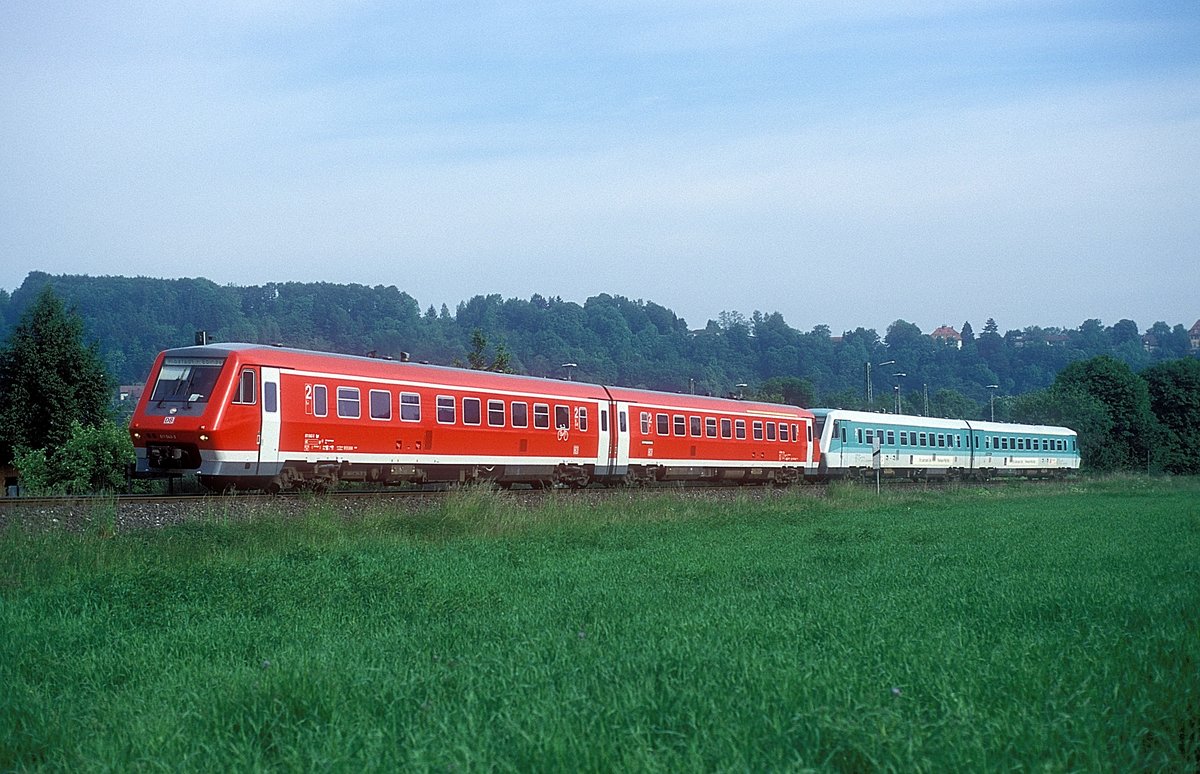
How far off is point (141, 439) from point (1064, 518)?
20.6 m

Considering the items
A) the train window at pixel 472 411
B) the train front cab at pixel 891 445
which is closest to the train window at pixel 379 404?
the train window at pixel 472 411

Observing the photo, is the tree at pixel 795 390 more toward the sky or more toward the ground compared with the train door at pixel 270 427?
more toward the sky

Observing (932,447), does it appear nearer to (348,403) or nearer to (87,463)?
(348,403)

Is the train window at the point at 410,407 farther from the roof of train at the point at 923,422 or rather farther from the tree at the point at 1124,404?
the tree at the point at 1124,404

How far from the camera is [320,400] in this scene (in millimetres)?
23109

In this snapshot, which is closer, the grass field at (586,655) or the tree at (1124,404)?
the grass field at (586,655)

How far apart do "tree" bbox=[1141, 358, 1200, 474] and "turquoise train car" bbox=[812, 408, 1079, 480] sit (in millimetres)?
43030

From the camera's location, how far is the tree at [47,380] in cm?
5038

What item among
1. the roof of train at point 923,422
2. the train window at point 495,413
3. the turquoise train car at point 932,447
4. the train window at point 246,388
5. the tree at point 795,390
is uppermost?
the tree at point 795,390

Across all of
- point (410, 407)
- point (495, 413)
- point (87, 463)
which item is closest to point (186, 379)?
point (410, 407)

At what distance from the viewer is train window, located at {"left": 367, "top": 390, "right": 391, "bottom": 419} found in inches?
958

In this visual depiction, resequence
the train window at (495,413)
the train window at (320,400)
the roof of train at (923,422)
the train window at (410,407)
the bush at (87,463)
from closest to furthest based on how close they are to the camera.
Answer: the train window at (320,400), the train window at (410,407), the train window at (495,413), the bush at (87,463), the roof of train at (923,422)

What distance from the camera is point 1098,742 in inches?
203

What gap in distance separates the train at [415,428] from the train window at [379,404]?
42mm
